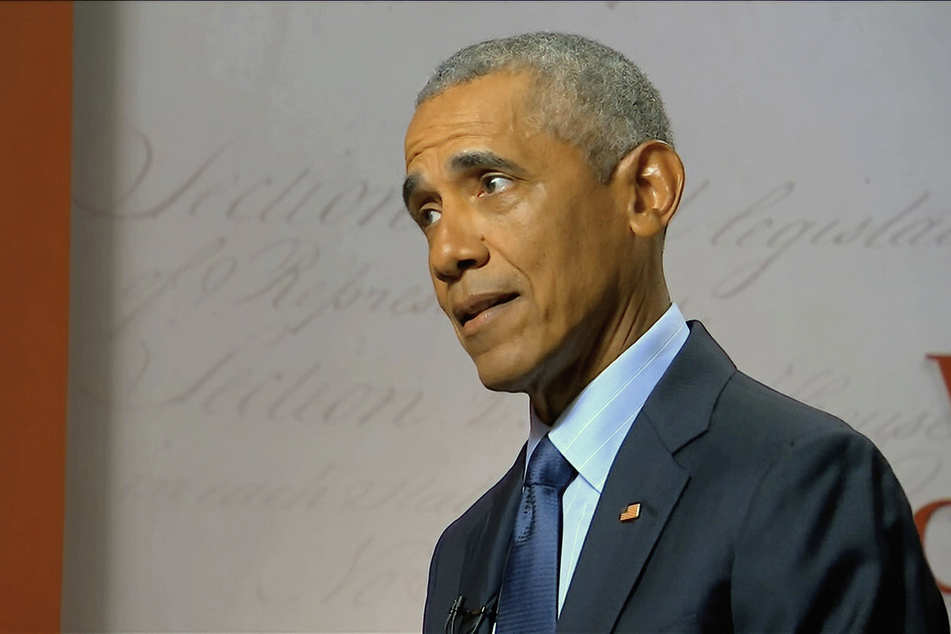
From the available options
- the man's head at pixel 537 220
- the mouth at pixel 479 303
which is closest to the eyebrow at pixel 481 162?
the man's head at pixel 537 220

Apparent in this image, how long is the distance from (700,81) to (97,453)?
1181 millimetres

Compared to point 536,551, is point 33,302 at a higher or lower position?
higher

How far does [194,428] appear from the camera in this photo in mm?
2039

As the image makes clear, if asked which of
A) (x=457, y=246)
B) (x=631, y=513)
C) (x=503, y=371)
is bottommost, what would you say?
(x=631, y=513)

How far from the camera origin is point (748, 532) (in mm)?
898

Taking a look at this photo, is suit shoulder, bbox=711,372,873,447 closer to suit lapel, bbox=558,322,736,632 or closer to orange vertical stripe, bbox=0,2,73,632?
suit lapel, bbox=558,322,736,632

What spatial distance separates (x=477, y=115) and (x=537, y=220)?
0.37 ft

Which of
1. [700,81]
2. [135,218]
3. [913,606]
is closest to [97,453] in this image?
[135,218]

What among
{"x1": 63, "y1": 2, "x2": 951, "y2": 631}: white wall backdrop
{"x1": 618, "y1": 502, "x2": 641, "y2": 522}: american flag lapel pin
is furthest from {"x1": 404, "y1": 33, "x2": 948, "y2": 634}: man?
{"x1": 63, "y1": 2, "x2": 951, "y2": 631}: white wall backdrop

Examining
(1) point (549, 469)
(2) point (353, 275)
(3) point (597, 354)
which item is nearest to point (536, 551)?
(1) point (549, 469)

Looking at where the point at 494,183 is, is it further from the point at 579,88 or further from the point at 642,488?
the point at 642,488

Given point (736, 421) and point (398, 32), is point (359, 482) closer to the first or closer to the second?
point (398, 32)

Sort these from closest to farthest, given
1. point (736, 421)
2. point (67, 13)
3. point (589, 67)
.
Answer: point (736, 421) < point (589, 67) < point (67, 13)

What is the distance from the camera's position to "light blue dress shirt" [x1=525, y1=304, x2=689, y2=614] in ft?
3.46
